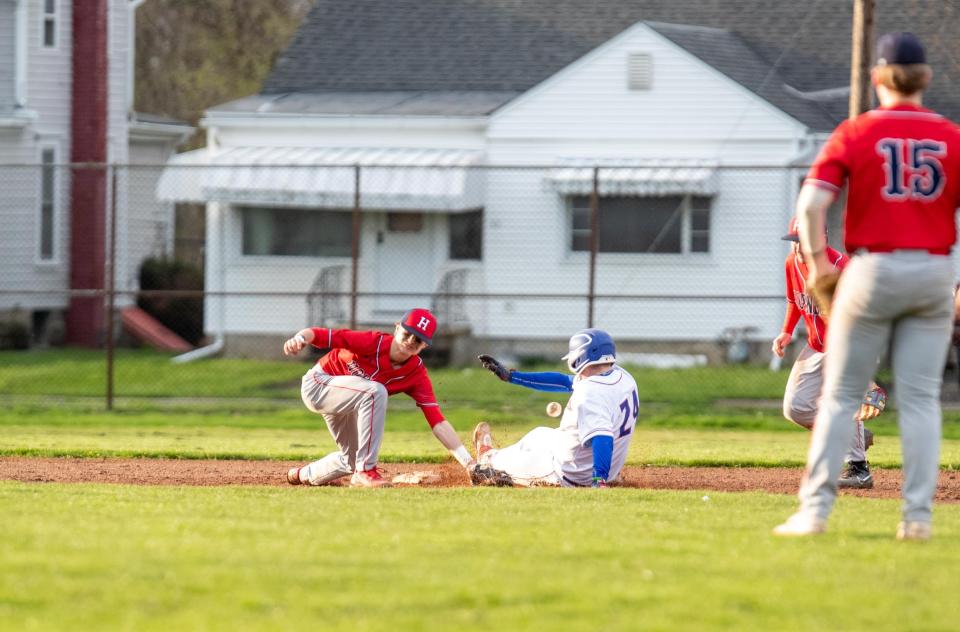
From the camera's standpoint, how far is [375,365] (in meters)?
9.95

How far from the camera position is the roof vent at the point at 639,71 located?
2320cm

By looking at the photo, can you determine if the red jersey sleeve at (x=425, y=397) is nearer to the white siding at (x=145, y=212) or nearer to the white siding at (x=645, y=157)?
the white siding at (x=645, y=157)

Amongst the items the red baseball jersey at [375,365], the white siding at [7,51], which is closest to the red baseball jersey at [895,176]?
the red baseball jersey at [375,365]

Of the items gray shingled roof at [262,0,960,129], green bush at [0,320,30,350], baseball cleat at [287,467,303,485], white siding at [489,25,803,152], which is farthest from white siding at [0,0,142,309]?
baseball cleat at [287,467,303,485]

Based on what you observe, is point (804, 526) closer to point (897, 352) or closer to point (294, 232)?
point (897, 352)

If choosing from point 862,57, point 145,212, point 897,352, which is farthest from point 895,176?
point 145,212

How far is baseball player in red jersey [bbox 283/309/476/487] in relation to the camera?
9711 millimetres

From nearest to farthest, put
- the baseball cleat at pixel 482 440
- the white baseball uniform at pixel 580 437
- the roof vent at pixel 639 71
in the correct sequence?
the white baseball uniform at pixel 580 437, the baseball cleat at pixel 482 440, the roof vent at pixel 639 71

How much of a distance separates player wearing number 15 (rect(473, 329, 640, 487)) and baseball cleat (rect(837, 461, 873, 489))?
152 cm

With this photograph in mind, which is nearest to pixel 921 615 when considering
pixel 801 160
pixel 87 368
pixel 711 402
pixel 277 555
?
pixel 277 555

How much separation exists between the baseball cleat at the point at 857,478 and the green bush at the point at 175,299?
19299mm

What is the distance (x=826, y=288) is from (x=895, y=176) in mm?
558

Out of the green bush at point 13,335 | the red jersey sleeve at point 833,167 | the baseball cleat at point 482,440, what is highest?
the red jersey sleeve at point 833,167

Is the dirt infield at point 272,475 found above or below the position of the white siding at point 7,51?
below
